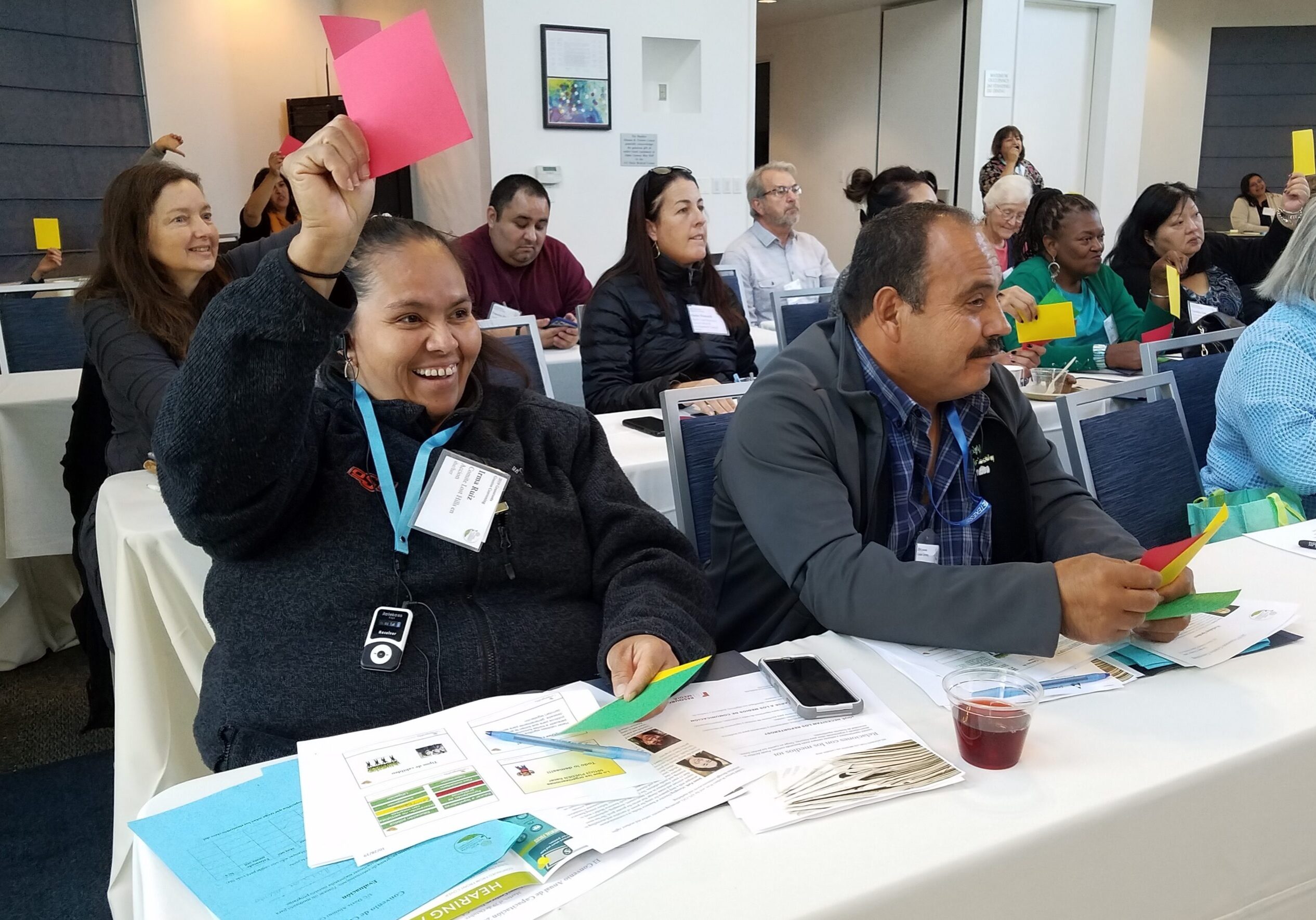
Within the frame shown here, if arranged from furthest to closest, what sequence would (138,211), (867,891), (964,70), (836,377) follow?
(964,70), (138,211), (836,377), (867,891)

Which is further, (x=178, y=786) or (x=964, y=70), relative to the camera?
(x=964, y=70)

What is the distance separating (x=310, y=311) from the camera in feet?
3.80

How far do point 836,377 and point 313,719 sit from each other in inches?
36.3

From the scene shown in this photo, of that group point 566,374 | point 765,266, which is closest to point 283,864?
point 566,374

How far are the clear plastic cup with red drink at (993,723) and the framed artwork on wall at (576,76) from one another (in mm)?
5939

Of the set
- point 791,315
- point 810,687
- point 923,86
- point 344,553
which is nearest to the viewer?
point 810,687

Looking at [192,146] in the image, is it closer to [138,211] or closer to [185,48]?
[185,48]

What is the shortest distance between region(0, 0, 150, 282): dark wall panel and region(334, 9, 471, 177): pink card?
6.12m

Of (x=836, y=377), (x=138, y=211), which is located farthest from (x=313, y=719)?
(x=138, y=211)

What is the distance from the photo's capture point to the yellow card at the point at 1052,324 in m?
3.00

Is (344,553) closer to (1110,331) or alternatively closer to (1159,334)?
(1159,334)

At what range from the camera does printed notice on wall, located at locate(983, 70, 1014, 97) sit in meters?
8.43

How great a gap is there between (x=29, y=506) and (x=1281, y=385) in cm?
343

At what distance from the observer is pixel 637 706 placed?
1024 millimetres
